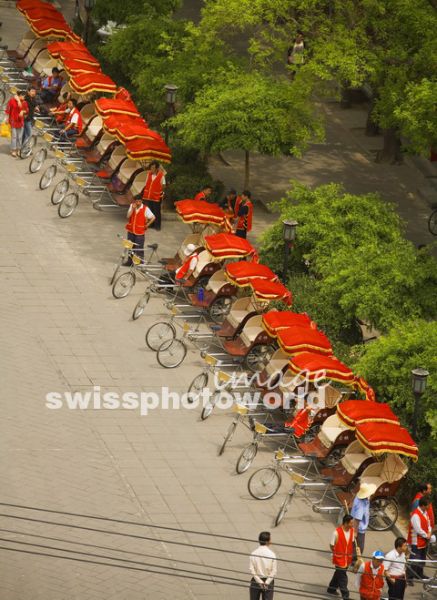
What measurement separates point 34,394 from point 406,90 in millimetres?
10694

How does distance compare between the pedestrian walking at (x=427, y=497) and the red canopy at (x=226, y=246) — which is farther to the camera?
the red canopy at (x=226, y=246)

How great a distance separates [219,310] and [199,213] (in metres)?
2.12

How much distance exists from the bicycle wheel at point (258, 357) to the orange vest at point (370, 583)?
7.54 metres

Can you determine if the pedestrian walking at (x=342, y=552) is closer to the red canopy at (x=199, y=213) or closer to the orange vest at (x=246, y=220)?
the red canopy at (x=199, y=213)

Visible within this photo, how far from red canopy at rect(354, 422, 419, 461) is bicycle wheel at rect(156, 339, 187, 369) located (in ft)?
17.1

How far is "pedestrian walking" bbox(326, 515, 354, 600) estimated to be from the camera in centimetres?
2477

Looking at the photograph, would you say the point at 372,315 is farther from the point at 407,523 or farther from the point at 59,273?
the point at 59,273

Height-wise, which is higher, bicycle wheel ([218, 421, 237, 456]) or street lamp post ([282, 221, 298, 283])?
street lamp post ([282, 221, 298, 283])

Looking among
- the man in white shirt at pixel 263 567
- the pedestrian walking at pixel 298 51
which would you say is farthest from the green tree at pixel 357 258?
the man in white shirt at pixel 263 567

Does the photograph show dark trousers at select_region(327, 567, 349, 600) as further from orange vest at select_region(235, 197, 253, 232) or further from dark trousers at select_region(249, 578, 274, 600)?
orange vest at select_region(235, 197, 253, 232)

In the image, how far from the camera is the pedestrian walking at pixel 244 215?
1420 inches

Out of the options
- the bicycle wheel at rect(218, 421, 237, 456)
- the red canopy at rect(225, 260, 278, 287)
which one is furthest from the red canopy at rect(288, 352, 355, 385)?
the red canopy at rect(225, 260, 278, 287)

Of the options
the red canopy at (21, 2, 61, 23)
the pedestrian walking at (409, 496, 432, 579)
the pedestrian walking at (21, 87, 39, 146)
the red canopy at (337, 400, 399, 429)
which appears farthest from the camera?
the red canopy at (21, 2, 61, 23)

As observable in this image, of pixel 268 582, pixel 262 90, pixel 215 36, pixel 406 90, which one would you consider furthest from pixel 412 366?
pixel 215 36
